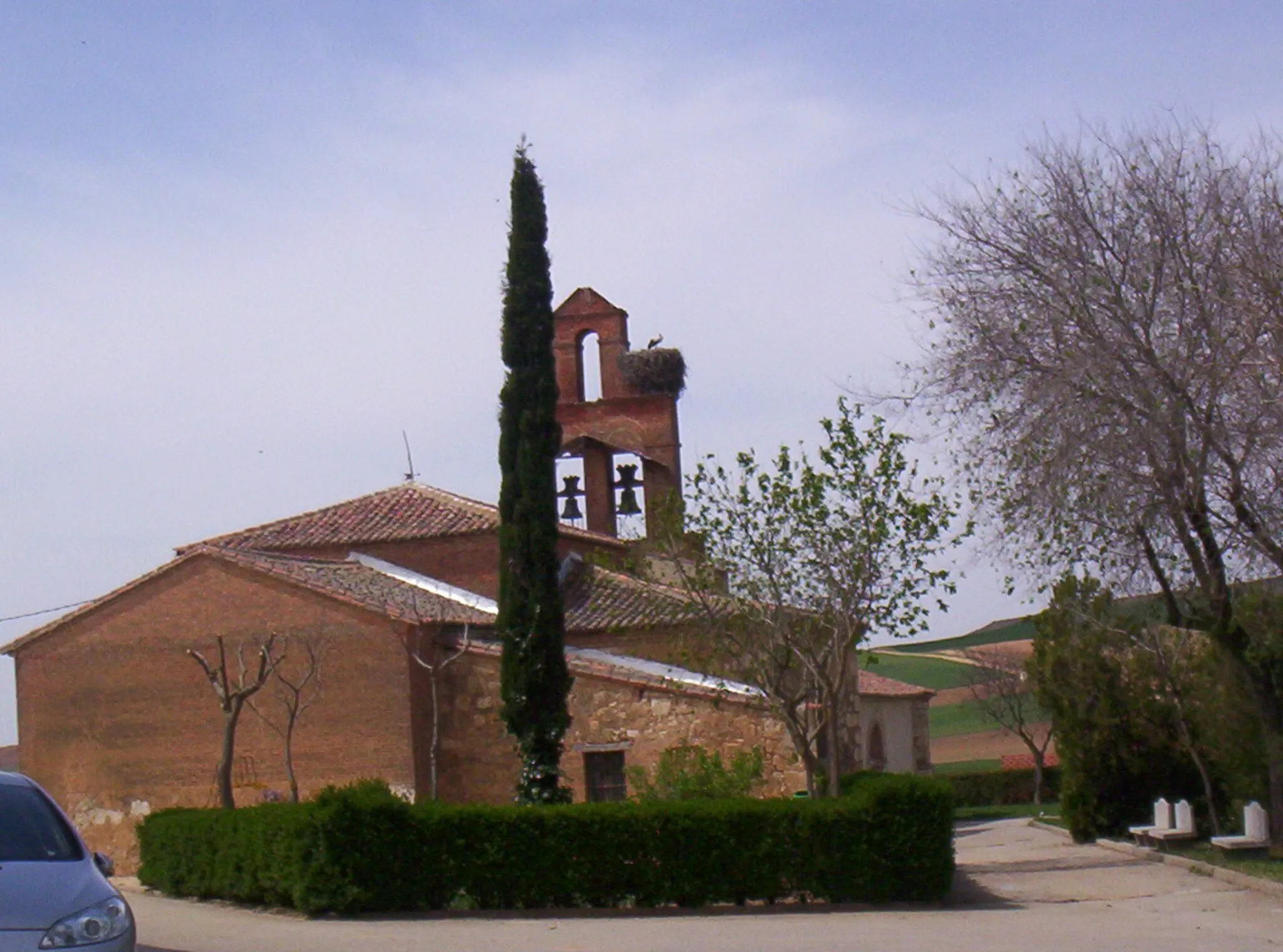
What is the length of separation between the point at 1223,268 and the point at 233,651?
17829 mm

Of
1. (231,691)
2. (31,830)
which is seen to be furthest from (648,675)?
(31,830)

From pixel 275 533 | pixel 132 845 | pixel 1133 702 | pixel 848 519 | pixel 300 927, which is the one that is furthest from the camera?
pixel 275 533

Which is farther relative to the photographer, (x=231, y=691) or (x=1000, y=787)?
(x=1000, y=787)

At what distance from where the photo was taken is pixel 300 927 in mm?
14281

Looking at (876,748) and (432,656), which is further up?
(432,656)

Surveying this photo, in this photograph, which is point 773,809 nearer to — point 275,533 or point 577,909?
point 577,909

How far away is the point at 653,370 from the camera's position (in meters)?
34.3

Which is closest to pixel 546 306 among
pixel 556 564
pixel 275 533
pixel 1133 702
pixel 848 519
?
pixel 556 564

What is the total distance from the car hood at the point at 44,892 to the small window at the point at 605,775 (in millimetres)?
16637

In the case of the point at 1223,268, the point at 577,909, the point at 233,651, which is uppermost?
the point at 1223,268

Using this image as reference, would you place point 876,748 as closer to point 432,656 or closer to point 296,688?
point 432,656

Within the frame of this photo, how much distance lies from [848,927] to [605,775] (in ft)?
38.1

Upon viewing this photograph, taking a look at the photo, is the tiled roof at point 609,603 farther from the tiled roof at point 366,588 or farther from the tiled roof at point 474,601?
the tiled roof at point 366,588

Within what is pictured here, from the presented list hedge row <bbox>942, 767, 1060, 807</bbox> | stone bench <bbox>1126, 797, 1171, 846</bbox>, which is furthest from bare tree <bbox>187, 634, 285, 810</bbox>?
hedge row <bbox>942, 767, 1060, 807</bbox>
